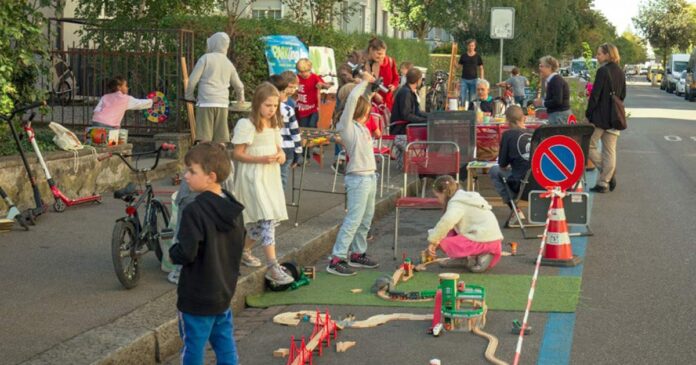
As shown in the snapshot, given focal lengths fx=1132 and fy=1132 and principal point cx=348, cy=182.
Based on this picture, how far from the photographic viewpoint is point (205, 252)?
565 centimetres

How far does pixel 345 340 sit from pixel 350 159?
2.57 m

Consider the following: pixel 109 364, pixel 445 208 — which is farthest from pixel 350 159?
pixel 109 364

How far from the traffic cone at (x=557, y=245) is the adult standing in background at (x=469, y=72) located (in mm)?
15685

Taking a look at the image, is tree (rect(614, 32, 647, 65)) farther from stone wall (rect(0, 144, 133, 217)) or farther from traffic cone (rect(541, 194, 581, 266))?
traffic cone (rect(541, 194, 581, 266))

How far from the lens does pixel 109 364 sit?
20.5ft

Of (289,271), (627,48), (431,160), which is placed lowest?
(289,271)

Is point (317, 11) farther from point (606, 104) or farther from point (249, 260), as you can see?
point (249, 260)

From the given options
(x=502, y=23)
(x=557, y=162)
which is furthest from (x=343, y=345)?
(x=502, y=23)

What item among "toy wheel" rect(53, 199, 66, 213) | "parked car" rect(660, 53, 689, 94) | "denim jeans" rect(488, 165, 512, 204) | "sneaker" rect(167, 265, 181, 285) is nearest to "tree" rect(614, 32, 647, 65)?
"parked car" rect(660, 53, 689, 94)

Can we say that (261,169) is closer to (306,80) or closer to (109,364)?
(109,364)

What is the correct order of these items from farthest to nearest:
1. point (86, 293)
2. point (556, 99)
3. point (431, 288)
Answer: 1. point (556, 99)
2. point (431, 288)
3. point (86, 293)

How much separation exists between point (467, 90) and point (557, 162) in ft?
50.3

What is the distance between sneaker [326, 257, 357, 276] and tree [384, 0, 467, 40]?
119 feet

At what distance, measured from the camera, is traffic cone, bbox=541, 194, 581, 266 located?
996cm
